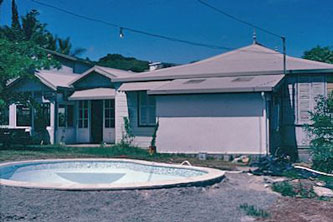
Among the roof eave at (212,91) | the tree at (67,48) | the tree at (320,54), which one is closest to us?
the roof eave at (212,91)

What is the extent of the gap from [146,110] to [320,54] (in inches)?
1093

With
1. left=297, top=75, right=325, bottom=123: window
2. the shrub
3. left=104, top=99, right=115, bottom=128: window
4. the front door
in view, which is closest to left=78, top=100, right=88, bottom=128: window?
the front door

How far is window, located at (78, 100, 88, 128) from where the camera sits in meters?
22.2

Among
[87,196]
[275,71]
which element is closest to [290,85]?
[275,71]

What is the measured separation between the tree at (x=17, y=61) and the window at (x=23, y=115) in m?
3.16

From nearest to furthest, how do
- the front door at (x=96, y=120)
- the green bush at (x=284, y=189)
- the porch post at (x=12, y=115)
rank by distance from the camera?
the green bush at (x=284, y=189) < the front door at (x=96, y=120) < the porch post at (x=12, y=115)

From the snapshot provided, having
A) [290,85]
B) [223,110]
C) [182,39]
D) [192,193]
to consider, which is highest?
[182,39]

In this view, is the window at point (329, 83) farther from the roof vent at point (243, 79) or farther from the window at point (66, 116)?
the window at point (66, 116)

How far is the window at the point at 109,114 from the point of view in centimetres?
2139

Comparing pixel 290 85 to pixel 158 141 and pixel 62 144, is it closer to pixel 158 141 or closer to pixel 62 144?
pixel 158 141

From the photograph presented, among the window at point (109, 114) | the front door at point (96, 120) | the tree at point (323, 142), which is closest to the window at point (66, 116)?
the front door at point (96, 120)

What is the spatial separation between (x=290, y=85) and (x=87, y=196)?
1155cm

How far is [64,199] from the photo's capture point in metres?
7.57

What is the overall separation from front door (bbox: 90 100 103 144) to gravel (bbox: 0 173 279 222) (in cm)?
1378
